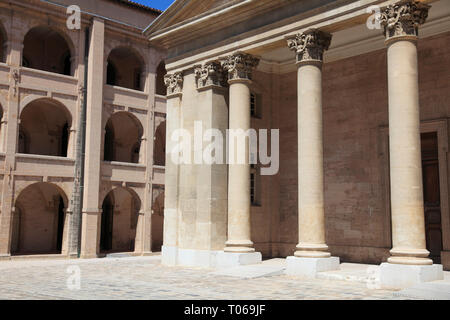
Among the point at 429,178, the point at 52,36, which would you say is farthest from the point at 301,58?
the point at 52,36

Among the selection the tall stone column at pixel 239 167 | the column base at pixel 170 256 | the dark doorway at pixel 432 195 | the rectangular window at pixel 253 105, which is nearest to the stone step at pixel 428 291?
the dark doorway at pixel 432 195

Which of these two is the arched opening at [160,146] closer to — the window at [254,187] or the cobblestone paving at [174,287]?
the window at [254,187]

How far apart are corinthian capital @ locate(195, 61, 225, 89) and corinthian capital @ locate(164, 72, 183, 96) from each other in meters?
1.42

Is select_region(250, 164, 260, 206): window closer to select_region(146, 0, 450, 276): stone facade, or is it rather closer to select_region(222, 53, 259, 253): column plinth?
select_region(146, 0, 450, 276): stone facade

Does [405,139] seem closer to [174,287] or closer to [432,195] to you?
[432,195]

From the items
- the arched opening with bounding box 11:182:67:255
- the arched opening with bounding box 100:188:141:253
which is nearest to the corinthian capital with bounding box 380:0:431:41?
the arched opening with bounding box 11:182:67:255

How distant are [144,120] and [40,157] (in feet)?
23.1

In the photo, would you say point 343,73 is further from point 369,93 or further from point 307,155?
point 307,155

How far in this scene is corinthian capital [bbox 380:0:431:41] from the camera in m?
14.4

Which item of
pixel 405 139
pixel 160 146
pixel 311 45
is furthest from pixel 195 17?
pixel 160 146

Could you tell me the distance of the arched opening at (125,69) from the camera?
3344cm

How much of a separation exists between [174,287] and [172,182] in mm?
8357

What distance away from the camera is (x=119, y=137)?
34906mm
